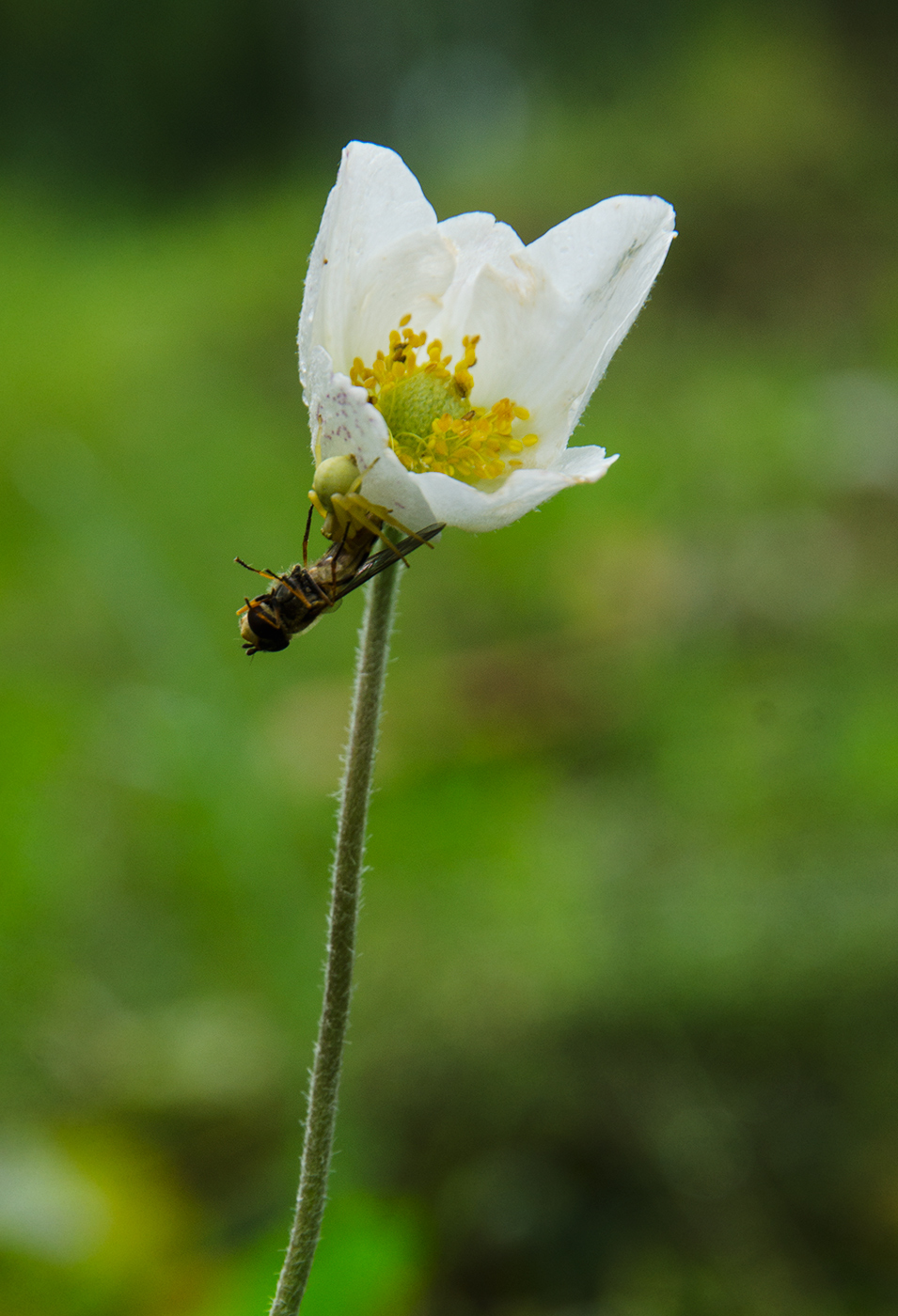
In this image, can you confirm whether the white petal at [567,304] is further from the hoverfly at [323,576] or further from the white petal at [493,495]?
the hoverfly at [323,576]

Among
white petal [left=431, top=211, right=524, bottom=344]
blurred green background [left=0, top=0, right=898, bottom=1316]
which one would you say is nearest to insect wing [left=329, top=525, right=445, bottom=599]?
white petal [left=431, top=211, right=524, bottom=344]

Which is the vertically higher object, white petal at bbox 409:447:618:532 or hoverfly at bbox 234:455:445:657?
hoverfly at bbox 234:455:445:657

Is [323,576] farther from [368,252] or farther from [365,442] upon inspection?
[368,252]

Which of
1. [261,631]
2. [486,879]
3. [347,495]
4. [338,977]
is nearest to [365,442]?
[347,495]

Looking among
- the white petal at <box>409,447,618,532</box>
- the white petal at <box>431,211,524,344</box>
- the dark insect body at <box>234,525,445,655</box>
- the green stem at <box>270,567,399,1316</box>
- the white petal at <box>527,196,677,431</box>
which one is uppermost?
the white petal at <box>431,211,524,344</box>

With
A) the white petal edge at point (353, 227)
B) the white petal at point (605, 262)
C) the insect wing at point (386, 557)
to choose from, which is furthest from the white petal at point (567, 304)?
the insect wing at point (386, 557)

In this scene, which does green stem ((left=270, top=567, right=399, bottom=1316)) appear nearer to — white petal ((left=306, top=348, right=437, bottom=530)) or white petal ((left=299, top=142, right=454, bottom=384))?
white petal ((left=306, top=348, right=437, bottom=530))

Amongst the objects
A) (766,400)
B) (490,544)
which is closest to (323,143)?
(766,400)
